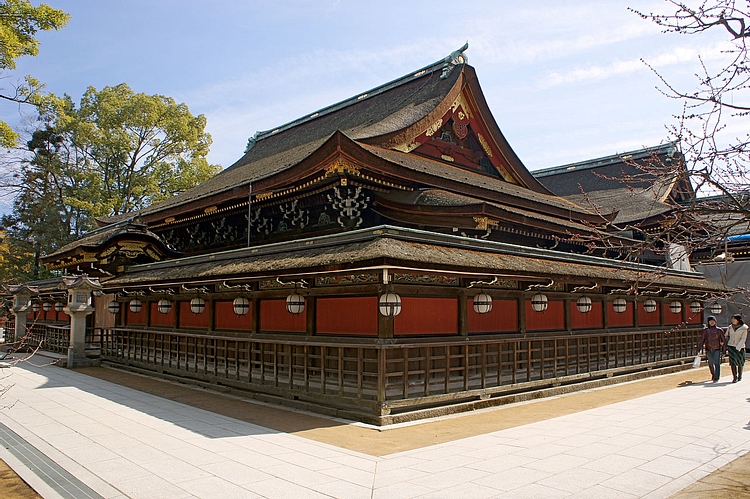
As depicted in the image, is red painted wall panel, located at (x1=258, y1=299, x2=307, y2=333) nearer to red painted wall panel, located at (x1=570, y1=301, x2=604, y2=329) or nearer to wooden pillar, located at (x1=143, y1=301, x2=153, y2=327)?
wooden pillar, located at (x1=143, y1=301, x2=153, y2=327)

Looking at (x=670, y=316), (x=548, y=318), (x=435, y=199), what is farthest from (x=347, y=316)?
(x=670, y=316)

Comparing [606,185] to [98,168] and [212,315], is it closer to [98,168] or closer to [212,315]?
[212,315]

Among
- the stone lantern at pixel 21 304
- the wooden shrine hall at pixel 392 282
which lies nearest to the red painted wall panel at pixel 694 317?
the wooden shrine hall at pixel 392 282

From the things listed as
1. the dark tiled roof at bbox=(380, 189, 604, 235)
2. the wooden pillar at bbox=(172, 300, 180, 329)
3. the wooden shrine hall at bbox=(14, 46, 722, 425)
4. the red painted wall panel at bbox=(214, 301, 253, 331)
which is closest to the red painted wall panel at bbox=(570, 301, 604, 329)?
the wooden shrine hall at bbox=(14, 46, 722, 425)

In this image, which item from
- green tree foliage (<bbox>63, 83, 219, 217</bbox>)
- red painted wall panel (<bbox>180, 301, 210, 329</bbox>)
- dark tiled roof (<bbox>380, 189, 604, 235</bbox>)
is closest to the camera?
dark tiled roof (<bbox>380, 189, 604, 235</bbox>)

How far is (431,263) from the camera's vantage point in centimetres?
961

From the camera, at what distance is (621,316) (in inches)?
670

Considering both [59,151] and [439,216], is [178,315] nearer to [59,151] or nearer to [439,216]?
[439,216]

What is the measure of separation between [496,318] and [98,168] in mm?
31815

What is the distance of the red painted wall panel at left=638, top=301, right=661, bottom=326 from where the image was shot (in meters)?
18.0

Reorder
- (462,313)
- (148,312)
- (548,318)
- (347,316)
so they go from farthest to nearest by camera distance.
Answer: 1. (148,312)
2. (548,318)
3. (462,313)
4. (347,316)

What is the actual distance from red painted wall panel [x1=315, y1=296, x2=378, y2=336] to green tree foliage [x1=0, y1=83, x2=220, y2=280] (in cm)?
2714

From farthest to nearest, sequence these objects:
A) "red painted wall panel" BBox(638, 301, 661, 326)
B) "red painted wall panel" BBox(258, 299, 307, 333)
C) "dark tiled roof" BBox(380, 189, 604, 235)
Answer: "red painted wall panel" BBox(638, 301, 661, 326)
"dark tiled roof" BBox(380, 189, 604, 235)
"red painted wall panel" BBox(258, 299, 307, 333)

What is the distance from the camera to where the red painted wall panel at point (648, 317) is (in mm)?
18031
